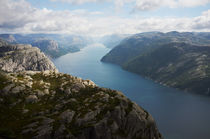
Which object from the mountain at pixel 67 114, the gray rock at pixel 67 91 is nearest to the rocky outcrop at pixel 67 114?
the mountain at pixel 67 114

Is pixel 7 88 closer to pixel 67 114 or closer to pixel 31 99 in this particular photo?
pixel 31 99

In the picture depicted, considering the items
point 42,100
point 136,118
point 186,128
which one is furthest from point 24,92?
point 186,128

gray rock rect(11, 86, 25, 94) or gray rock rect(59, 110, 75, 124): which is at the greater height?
gray rock rect(11, 86, 25, 94)

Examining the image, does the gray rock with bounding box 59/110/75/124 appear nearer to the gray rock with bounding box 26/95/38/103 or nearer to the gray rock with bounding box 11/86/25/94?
the gray rock with bounding box 26/95/38/103

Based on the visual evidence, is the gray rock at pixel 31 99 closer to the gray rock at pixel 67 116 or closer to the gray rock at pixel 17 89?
the gray rock at pixel 17 89

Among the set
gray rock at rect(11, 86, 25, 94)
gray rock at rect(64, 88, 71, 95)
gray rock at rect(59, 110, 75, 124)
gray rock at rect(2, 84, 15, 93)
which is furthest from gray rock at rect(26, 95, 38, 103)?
gray rock at rect(59, 110, 75, 124)

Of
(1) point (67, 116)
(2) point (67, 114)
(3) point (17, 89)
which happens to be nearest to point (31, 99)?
(3) point (17, 89)

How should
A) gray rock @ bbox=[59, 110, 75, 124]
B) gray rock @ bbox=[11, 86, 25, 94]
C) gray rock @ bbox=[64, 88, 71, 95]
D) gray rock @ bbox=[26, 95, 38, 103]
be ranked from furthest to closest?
gray rock @ bbox=[64, 88, 71, 95]
gray rock @ bbox=[11, 86, 25, 94]
gray rock @ bbox=[26, 95, 38, 103]
gray rock @ bbox=[59, 110, 75, 124]

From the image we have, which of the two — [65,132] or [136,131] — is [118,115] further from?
[65,132]
